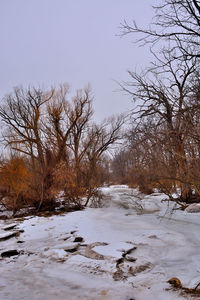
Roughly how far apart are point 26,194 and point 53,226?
12.6 feet

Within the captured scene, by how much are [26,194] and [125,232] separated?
6021 mm

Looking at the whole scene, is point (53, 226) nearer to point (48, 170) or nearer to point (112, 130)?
point (48, 170)

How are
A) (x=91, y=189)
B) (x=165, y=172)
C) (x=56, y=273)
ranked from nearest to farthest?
(x=56, y=273) < (x=165, y=172) < (x=91, y=189)

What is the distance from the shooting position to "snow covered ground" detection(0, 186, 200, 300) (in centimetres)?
221

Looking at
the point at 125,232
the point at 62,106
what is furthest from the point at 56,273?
the point at 62,106

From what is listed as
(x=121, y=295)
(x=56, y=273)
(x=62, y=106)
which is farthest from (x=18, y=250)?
(x=62, y=106)

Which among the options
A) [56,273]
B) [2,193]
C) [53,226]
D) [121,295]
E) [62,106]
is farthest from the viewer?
[62,106]

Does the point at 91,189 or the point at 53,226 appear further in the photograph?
the point at 91,189

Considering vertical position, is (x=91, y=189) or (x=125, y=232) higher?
(x=91, y=189)

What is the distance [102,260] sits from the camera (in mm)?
3057

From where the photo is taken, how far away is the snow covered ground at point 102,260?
2.21m

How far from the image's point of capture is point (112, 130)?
19797 millimetres

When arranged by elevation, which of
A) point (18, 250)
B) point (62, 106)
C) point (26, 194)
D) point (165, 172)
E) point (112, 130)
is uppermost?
point (62, 106)

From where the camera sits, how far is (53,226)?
556 cm
